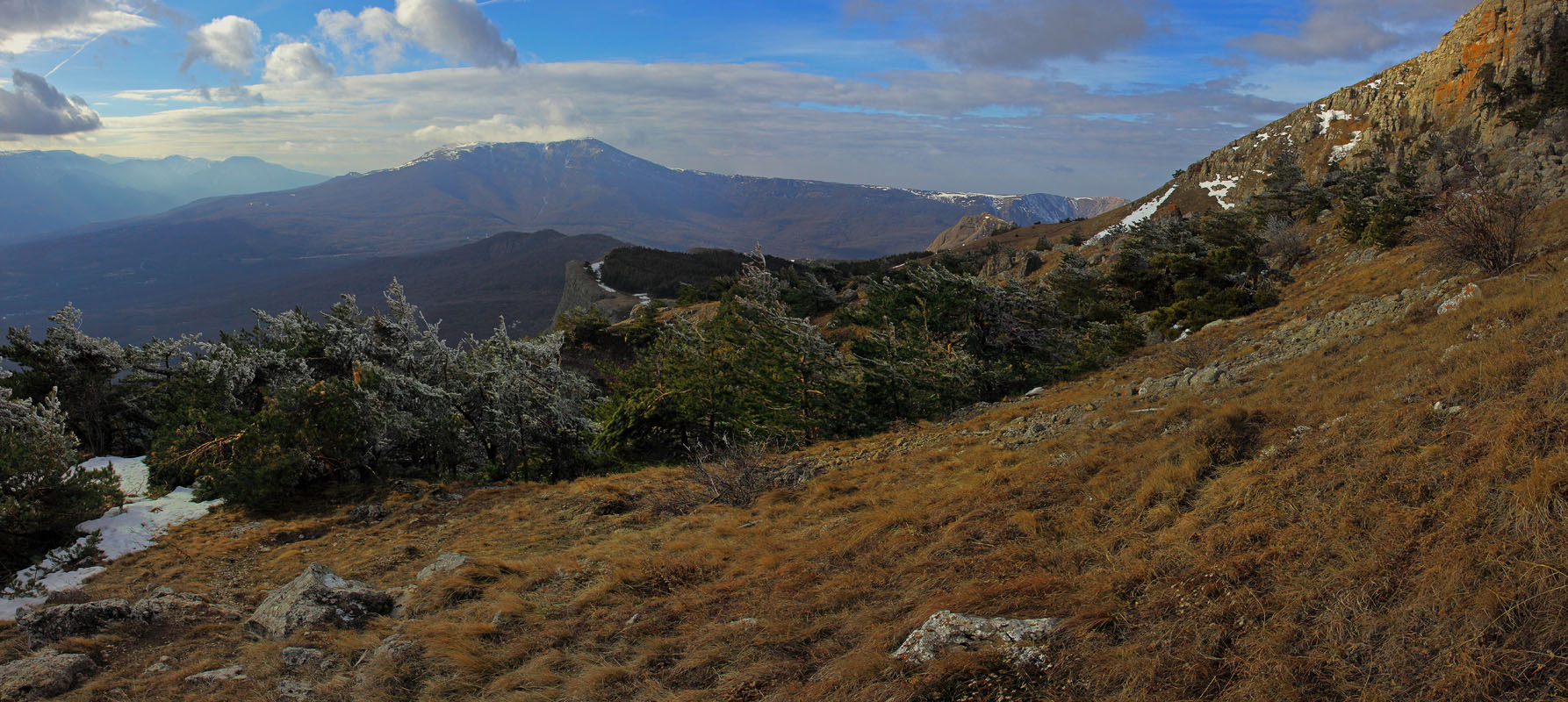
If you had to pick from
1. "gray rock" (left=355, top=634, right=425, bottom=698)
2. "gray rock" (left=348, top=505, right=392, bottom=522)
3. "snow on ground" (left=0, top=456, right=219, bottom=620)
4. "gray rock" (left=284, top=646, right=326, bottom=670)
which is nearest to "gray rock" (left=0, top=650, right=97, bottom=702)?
"gray rock" (left=284, top=646, right=326, bottom=670)

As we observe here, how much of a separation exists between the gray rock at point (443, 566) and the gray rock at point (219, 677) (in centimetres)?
211

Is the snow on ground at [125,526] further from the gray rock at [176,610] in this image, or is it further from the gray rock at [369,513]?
the gray rock at [369,513]

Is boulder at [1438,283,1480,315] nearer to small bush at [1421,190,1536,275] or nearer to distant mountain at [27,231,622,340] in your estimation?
small bush at [1421,190,1536,275]

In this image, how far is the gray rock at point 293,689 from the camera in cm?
500

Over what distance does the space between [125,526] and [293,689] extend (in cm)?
905

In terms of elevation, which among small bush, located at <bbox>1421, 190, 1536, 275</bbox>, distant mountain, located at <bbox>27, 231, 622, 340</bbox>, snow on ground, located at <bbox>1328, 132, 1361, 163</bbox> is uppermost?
snow on ground, located at <bbox>1328, 132, 1361, 163</bbox>

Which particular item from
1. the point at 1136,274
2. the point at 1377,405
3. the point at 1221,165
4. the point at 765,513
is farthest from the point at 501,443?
the point at 1221,165

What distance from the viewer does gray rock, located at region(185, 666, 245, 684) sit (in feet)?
17.6

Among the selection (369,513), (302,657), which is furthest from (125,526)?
(302,657)

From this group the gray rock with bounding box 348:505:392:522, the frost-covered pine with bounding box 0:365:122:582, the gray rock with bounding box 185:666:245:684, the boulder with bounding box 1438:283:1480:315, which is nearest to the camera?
the gray rock with bounding box 185:666:245:684

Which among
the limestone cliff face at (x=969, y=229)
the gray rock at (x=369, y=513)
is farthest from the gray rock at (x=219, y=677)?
the limestone cliff face at (x=969, y=229)

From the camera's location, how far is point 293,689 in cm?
510

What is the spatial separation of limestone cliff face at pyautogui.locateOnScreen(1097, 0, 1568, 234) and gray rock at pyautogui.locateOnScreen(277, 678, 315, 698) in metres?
31.8

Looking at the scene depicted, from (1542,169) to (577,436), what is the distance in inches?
1296
